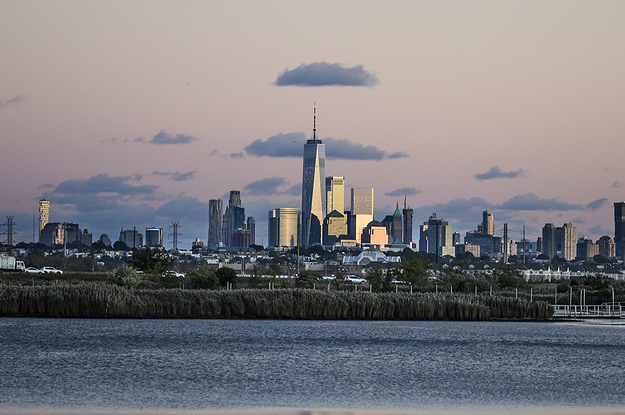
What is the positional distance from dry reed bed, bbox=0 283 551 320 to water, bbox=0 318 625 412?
3023 millimetres

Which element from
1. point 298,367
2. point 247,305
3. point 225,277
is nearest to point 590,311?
point 247,305

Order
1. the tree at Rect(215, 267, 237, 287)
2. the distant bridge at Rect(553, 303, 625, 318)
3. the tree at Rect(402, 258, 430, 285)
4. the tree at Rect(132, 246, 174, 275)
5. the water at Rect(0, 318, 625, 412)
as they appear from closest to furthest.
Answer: the water at Rect(0, 318, 625, 412), the distant bridge at Rect(553, 303, 625, 318), the tree at Rect(215, 267, 237, 287), the tree at Rect(402, 258, 430, 285), the tree at Rect(132, 246, 174, 275)

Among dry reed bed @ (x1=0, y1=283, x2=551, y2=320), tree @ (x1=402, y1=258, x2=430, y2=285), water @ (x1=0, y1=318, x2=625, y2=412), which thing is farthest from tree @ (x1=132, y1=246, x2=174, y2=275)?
water @ (x1=0, y1=318, x2=625, y2=412)

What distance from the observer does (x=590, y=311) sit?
7912 cm

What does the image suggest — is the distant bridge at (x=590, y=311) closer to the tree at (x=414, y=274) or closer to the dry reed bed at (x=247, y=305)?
the dry reed bed at (x=247, y=305)

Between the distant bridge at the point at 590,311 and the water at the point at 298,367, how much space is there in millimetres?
16299

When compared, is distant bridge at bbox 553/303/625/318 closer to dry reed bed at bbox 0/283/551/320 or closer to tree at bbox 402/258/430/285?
dry reed bed at bbox 0/283/551/320

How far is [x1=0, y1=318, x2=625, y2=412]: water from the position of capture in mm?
28906

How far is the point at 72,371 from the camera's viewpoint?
34438 mm

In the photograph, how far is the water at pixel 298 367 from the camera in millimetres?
28906

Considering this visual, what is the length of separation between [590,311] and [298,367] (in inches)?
1956

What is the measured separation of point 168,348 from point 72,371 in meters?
9.57

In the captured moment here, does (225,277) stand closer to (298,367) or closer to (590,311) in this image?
(590,311)

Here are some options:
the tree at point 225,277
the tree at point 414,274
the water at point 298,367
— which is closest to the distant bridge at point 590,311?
the water at point 298,367
